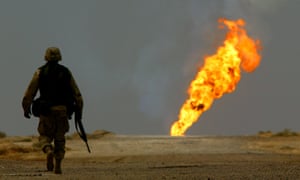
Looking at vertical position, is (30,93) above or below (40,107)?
above

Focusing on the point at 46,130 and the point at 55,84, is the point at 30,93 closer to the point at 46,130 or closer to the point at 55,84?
the point at 55,84

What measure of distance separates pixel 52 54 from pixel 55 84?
24.1 inches

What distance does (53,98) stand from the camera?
15.8m

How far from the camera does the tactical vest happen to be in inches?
621

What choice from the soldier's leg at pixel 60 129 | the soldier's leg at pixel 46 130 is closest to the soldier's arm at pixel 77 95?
the soldier's leg at pixel 60 129

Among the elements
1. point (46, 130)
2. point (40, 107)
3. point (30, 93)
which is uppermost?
point (30, 93)

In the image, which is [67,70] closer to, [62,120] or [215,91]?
[62,120]

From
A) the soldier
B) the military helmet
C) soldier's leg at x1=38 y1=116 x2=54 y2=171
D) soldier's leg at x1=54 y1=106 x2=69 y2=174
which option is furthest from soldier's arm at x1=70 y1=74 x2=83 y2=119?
soldier's leg at x1=38 y1=116 x2=54 y2=171

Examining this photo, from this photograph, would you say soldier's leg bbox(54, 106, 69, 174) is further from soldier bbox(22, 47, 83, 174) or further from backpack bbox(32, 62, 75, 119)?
backpack bbox(32, 62, 75, 119)

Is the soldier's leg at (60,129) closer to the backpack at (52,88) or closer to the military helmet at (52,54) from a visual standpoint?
the backpack at (52,88)

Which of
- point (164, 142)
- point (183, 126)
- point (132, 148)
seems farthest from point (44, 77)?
point (183, 126)

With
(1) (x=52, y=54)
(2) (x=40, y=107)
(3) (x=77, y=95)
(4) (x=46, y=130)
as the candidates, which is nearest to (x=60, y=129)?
(4) (x=46, y=130)

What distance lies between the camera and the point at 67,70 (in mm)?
15945

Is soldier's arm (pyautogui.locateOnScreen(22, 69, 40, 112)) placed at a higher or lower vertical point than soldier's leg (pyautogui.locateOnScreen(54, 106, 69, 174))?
higher
